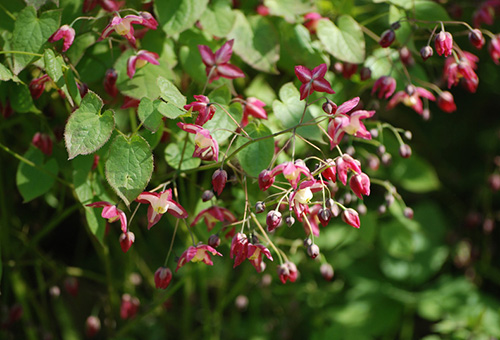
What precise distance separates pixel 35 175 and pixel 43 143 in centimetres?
8

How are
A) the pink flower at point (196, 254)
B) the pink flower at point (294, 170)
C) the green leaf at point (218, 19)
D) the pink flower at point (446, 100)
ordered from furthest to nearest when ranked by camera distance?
the pink flower at point (446, 100)
the green leaf at point (218, 19)
the pink flower at point (196, 254)
the pink flower at point (294, 170)

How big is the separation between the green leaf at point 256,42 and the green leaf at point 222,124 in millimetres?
189

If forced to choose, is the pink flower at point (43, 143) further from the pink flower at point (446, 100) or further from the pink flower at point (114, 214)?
the pink flower at point (446, 100)

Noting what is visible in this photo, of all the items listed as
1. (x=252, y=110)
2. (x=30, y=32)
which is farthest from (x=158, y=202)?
(x=30, y=32)

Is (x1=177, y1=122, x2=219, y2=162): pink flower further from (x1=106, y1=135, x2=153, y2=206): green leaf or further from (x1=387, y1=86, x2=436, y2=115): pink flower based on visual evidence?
(x1=387, y1=86, x2=436, y2=115): pink flower

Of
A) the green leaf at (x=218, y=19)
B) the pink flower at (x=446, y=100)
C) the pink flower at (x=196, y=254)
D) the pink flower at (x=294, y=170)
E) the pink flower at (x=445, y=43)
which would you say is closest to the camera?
the pink flower at (x=294, y=170)

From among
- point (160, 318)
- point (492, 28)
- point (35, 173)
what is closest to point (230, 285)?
point (160, 318)

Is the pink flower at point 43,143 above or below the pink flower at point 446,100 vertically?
below

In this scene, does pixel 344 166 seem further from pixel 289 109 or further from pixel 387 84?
pixel 387 84

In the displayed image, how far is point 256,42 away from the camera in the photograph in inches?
49.2

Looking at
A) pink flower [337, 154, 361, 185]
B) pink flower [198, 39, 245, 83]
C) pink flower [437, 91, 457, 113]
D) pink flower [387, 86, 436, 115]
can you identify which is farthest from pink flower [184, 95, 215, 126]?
pink flower [437, 91, 457, 113]

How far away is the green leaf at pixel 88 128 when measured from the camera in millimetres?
885

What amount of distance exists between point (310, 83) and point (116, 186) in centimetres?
40

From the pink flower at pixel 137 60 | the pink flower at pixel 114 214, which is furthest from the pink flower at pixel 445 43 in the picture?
the pink flower at pixel 114 214
